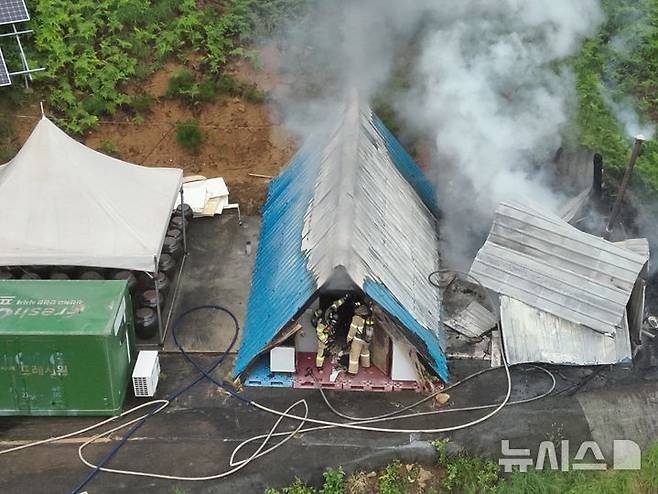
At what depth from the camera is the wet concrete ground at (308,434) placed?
39.5ft

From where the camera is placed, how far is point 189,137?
19594 millimetres

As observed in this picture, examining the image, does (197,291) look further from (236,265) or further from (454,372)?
(454,372)

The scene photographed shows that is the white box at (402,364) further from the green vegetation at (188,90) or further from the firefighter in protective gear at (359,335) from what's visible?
the green vegetation at (188,90)

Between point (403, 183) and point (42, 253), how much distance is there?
289 inches

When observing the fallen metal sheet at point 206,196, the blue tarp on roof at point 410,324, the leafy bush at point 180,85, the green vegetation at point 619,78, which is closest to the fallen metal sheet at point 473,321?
the blue tarp on roof at point 410,324

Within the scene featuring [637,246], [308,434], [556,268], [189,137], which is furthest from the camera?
[189,137]

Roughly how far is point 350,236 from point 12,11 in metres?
11.3

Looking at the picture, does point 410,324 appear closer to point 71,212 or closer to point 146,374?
point 146,374

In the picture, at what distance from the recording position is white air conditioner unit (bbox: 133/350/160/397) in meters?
13.1

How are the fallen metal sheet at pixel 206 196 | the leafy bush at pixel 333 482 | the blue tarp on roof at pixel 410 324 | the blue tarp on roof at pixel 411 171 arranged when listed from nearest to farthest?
the leafy bush at pixel 333 482, the blue tarp on roof at pixel 410 324, the blue tarp on roof at pixel 411 171, the fallen metal sheet at pixel 206 196

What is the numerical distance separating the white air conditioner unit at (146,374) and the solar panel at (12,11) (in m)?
10.2

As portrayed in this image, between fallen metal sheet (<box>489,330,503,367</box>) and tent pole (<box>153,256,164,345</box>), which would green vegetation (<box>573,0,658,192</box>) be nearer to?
fallen metal sheet (<box>489,330,503,367</box>)

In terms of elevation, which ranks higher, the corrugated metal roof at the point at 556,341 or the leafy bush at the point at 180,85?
the leafy bush at the point at 180,85

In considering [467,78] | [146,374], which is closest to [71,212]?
[146,374]
